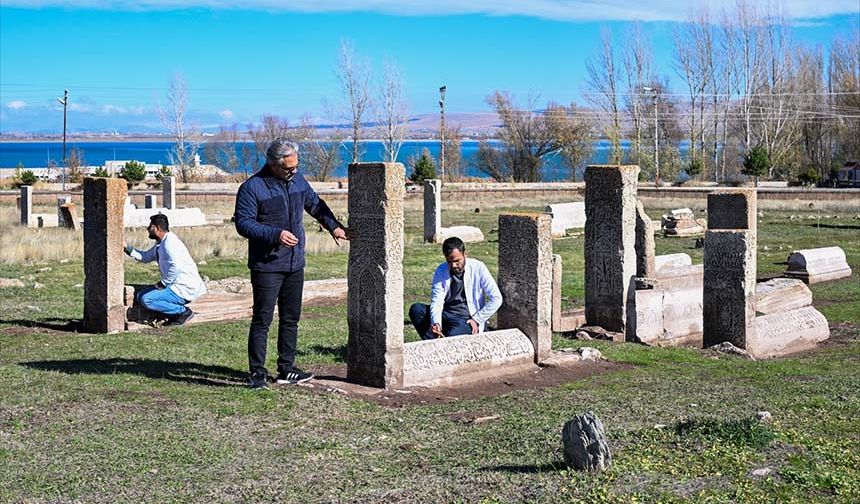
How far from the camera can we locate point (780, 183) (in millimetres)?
64250

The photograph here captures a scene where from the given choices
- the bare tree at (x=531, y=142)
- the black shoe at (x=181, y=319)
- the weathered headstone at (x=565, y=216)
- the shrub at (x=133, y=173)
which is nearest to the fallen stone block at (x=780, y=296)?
the black shoe at (x=181, y=319)

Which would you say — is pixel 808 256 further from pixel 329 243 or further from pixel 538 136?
pixel 538 136

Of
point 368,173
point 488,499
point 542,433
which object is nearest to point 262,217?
point 368,173

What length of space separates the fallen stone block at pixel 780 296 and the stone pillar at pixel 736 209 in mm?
1793

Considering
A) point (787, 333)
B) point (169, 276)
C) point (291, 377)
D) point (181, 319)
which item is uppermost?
point (169, 276)

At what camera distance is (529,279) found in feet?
35.5

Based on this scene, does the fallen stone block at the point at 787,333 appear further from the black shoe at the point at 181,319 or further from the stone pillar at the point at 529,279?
the black shoe at the point at 181,319

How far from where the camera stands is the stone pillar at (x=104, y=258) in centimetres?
1241

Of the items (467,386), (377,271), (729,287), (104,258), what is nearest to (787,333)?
(729,287)

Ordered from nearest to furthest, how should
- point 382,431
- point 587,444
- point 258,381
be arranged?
1. point 587,444
2. point 382,431
3. point 258,381

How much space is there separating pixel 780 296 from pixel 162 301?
879cm

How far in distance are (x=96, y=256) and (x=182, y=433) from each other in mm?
5729

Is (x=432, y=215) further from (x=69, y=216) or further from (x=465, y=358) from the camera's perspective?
(x=465, y=358)

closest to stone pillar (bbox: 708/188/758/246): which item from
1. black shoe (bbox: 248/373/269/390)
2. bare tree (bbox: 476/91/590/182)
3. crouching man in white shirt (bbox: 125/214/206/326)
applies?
crouching man in white shirt (bbox: 125/214/206/326)
